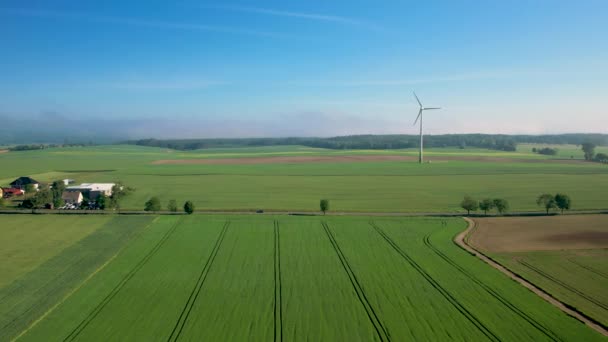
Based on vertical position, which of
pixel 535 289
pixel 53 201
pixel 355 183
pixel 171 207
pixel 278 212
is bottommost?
pixel 535 289

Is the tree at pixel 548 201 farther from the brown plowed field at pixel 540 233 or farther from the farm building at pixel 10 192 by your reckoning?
the farm building at pixel 10 192

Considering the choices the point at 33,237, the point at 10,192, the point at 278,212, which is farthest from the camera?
the point at 10,192

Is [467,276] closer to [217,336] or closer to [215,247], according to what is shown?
[217,336]

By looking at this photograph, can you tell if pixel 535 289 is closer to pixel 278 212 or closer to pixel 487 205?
pixel 487 205

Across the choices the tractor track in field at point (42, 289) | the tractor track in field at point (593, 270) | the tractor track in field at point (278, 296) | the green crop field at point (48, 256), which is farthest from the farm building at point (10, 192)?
the tractor track in field at point (593, 270)

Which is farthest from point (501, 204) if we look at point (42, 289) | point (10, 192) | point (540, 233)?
point (10, 192)

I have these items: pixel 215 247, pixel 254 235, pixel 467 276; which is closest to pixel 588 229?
pixel 467 276
